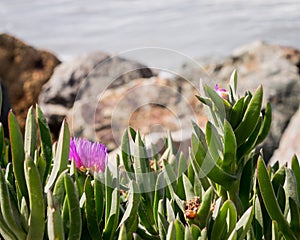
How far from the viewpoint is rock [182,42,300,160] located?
15.6ft

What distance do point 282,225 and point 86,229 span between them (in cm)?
27

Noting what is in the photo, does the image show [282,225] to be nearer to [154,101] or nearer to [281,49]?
[154,101]

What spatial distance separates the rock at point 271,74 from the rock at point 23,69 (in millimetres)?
2011

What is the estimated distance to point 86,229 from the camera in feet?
2.98

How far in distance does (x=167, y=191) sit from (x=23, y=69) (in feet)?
20.0

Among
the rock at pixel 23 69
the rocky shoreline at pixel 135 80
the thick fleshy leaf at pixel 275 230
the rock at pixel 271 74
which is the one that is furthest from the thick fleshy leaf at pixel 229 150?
the rock at pixel 23 69

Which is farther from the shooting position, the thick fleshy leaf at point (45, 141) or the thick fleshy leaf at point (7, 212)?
the thick fleshy leaf at point (45, 141)

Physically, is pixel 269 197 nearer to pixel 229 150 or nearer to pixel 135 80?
pixel 229 150

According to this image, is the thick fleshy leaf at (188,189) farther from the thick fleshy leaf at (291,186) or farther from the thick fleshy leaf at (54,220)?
the thick fleshy leaf at (54,220)

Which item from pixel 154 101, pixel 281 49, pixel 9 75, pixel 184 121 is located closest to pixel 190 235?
pixel 184 121

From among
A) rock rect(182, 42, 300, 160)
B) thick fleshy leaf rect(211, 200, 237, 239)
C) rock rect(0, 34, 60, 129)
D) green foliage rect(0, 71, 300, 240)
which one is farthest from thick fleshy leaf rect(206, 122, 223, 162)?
rock rect(0, 34, 60, 129)

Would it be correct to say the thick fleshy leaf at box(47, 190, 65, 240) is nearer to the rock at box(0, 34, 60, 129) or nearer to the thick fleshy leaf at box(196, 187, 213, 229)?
the thick fleshy leaf at box(196, 187, 213, 229)

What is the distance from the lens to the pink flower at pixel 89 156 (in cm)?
101

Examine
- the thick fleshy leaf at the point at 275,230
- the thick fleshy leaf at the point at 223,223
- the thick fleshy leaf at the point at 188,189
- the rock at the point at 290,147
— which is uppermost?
the thick fleshy leaf at the point at 223,223
